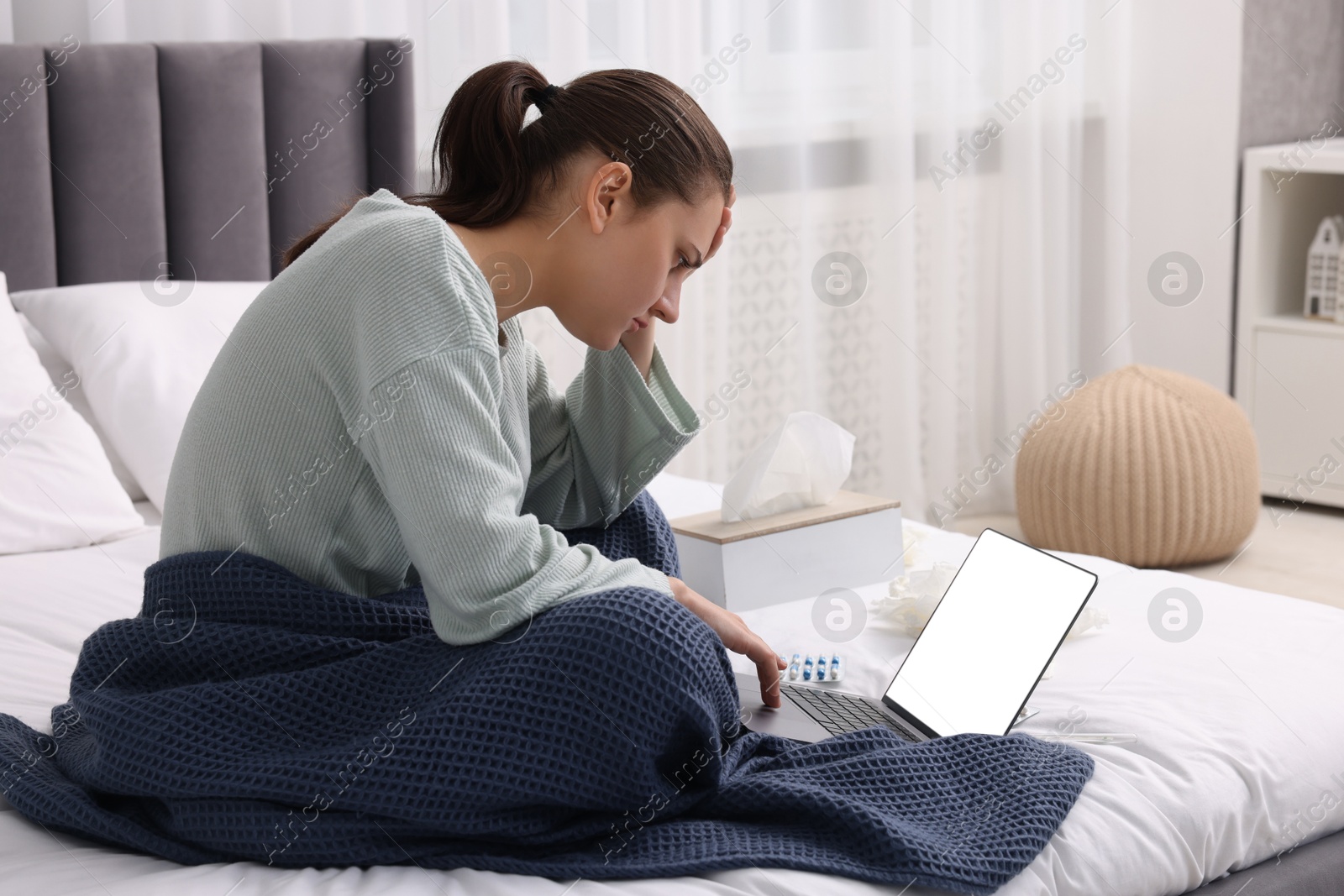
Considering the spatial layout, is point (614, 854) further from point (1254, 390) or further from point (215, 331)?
point (1254, 390)

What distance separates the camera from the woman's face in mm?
1106

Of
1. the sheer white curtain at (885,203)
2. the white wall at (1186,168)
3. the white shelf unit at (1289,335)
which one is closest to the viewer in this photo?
the sheer white curtain at (885,203)

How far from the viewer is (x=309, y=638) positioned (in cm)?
99

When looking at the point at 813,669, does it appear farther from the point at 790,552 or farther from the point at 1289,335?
the point at 1289,335

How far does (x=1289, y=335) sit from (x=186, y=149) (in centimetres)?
248

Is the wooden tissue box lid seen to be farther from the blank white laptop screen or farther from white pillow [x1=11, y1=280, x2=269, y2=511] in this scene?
white pillow [x1=11, y1=280, x2=269, y2=511]

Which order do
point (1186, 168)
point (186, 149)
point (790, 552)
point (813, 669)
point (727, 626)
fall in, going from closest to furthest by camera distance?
point (727, 626), point (813, 669), point (790, 552), point (186, 149), point (1186, 168)

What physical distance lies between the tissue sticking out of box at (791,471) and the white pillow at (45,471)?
827 millimetres

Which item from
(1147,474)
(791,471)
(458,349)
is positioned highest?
(458,349)

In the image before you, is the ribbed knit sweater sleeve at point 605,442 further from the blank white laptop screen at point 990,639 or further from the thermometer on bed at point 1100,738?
the thermometer on bed at point 1100,738

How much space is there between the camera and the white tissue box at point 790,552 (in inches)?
62.6

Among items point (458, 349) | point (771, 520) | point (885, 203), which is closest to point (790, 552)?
point (771, 520)

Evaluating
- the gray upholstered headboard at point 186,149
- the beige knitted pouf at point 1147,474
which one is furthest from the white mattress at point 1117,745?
the beige knitted pouf at point 1147,474

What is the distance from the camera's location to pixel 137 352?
1.89m
